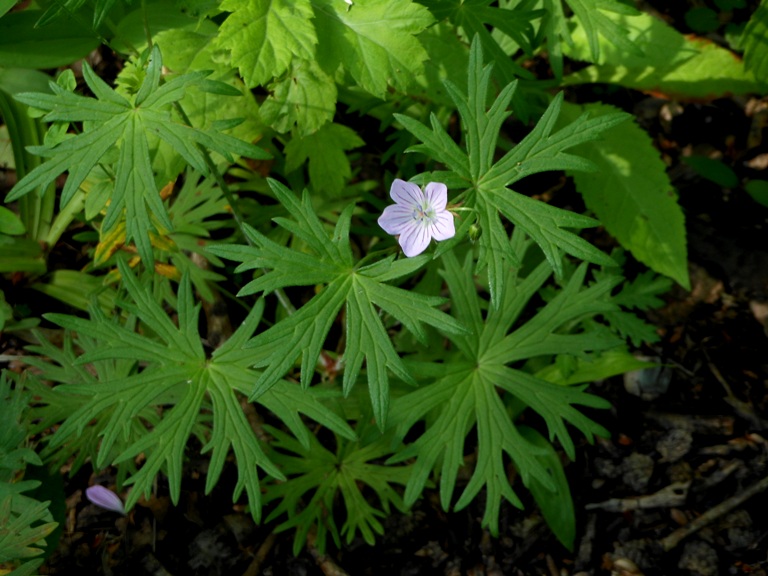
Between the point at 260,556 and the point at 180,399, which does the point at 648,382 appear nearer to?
the point at 260,556

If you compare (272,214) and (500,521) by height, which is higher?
(272,214)

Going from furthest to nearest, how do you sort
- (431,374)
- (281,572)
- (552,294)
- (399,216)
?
(552,294)
(281,572)
(431,374)
(399,216)

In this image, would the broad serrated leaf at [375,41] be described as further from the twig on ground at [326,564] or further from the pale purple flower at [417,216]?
the twig on ground at [326,564]

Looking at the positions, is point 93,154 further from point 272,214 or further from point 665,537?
point 665,537

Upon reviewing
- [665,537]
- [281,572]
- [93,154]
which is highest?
[93,154]

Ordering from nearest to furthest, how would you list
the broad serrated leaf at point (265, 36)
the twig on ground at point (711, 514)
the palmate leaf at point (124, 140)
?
1. the palmate leaf at point (124, 140)
2. the broad serrated leaf at point (265, 36)
3. the twig on ground at point (711, 514)

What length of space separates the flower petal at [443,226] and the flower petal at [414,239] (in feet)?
0.08

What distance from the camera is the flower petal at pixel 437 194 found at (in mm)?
1571

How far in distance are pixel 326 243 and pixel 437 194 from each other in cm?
28

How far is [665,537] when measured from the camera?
8.05ft

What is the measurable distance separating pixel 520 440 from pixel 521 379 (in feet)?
0.56

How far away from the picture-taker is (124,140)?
1.68 metres

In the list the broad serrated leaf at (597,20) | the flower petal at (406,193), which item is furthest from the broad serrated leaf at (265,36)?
the broad serrated leaf at (597,20)

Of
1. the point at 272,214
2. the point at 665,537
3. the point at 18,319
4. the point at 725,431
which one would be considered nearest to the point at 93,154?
the point at 272,214
